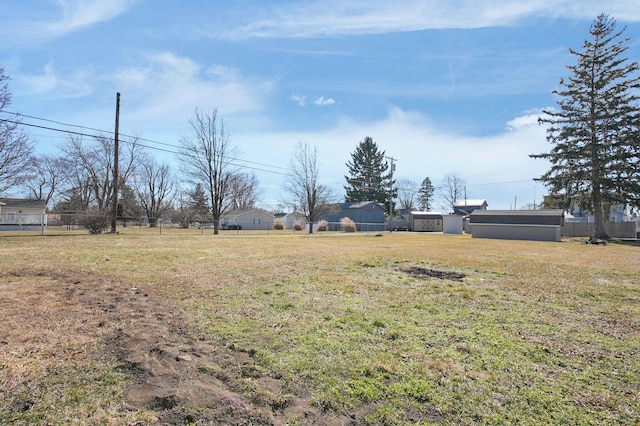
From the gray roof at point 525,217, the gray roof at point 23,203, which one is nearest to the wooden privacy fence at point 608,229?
the gray roof at point 525,217

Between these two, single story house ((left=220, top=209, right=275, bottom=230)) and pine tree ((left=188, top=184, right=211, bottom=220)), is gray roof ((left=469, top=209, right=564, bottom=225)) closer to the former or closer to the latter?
single story house ((left=220, top=209, right=275, bottom=230))

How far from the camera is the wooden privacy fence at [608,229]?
29.6m

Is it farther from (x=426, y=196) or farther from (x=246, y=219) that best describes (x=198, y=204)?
(x=426, y=196)

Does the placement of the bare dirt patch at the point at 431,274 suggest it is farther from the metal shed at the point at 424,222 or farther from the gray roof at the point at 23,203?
the metal shed at the point at 424,222

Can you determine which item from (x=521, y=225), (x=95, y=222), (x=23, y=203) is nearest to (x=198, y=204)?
(x=23, y=203)

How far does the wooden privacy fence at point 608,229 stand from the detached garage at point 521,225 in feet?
24.8

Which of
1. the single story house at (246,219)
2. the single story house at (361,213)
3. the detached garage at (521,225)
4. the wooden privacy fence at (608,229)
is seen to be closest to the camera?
the detached garage at (521,225)

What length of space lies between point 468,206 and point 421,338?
62101mm

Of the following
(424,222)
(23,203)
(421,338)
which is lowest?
(421,338)

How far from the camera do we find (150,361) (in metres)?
2.85

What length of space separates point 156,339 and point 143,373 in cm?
79

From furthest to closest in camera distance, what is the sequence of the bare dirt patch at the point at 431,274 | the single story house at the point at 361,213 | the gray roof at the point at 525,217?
the single story house at the point at 361,213
the gray roof at the point at 525,217
the bare dirt patch at the point at 431,274

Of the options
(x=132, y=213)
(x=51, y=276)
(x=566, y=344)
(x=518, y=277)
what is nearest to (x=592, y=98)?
(x=518, y=277)

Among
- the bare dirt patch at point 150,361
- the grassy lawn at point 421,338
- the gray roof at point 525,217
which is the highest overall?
the gray roof at point 525,217
